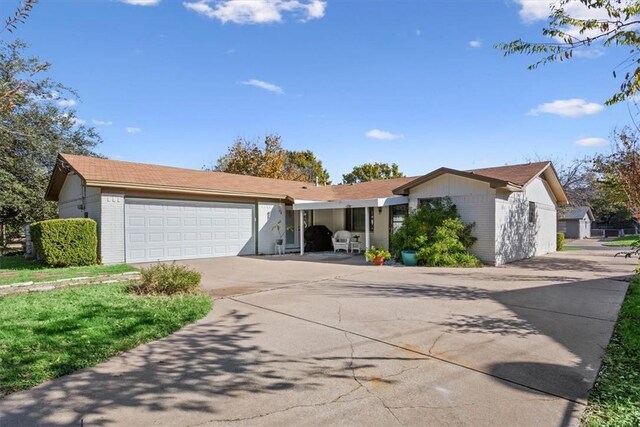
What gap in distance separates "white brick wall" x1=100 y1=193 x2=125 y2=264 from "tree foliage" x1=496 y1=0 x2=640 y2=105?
1211 centimetres

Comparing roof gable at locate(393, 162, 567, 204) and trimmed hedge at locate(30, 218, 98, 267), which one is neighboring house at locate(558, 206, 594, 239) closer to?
roof gable at locate(393, 162, 567, 204)

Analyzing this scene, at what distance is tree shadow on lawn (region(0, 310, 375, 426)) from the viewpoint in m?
3.10

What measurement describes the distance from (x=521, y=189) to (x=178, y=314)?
1263 centimetres

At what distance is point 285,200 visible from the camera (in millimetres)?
17828

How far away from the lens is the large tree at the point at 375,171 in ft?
150

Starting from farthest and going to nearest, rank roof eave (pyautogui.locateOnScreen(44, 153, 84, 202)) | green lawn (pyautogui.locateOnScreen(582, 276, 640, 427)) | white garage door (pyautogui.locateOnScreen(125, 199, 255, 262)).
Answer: roof eave (pyautogui.locateOnScreen(44, 153, 84, 202))
white garage door (pyautogui.locateOnScreen(125, 199, 255, 262))
green lawn (pyautogui.locateOnScreen(582, 276, 640, 427))

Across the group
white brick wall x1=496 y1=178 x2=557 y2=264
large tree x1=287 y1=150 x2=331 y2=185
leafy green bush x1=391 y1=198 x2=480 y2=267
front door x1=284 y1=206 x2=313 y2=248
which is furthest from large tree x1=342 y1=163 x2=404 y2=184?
leafy green bush x1=391 y1=198 x2=480 y2=267

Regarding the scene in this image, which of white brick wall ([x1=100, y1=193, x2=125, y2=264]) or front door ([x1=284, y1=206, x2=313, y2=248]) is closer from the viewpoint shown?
white brick wall ([x1=100, y1=193, x2=125, y2=264])

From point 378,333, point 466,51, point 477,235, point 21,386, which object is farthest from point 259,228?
point 21,386

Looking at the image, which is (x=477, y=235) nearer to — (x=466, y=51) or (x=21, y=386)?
(x=466, y=51)

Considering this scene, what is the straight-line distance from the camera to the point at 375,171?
4684cm

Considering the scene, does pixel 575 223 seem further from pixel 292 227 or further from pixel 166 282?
pixel 166 282

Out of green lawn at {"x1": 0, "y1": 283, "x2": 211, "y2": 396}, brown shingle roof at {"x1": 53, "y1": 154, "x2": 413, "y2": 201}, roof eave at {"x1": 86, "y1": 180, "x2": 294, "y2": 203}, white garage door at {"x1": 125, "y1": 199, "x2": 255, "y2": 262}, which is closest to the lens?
green lawn at {"x1": 0, "y1": 283, "x2": 211, "y2": 396}

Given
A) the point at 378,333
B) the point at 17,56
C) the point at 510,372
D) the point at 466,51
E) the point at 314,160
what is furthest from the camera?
the point at 314,160
